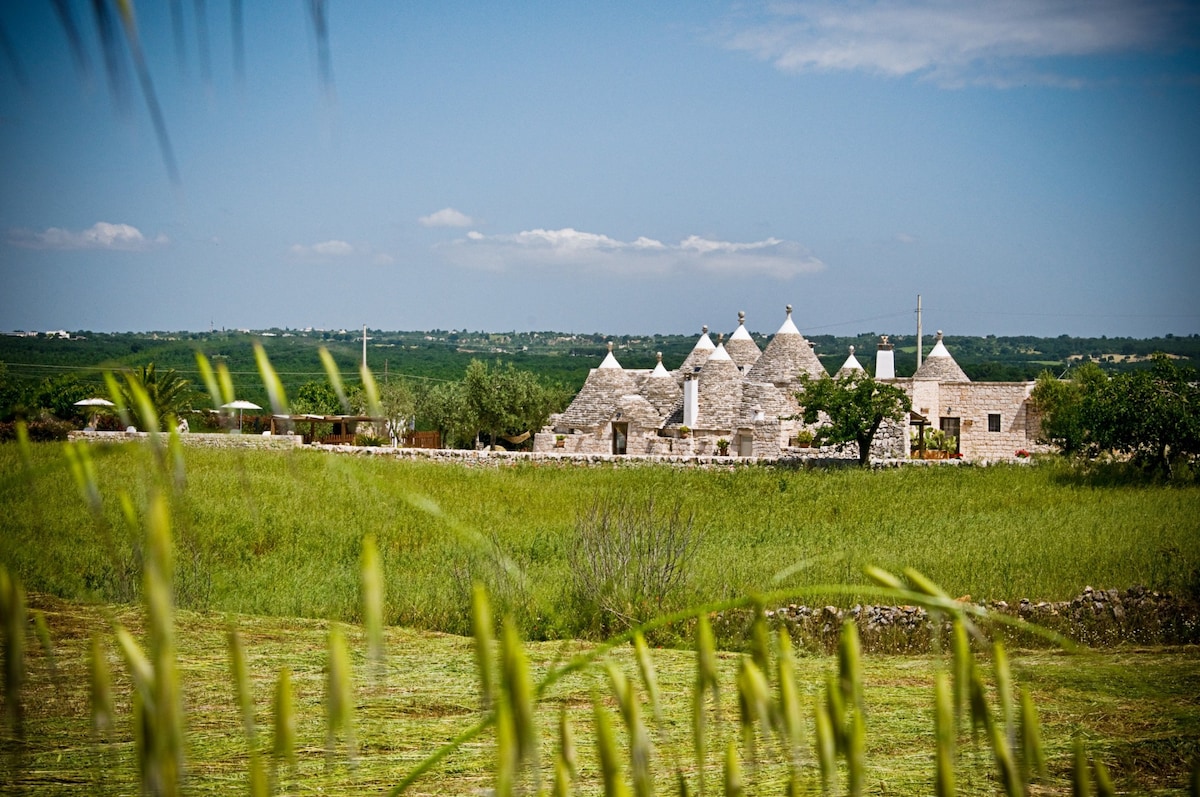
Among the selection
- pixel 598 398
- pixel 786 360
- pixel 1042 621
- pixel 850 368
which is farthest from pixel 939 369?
pixel 1042 621

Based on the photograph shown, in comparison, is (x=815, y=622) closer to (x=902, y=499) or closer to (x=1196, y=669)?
(x=1196, y=669)

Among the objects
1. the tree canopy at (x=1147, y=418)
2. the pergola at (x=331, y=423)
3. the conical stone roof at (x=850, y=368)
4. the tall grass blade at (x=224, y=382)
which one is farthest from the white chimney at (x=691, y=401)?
the tall grass blade at (x=224, y=382)

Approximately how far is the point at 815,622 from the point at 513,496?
10688 millimetres

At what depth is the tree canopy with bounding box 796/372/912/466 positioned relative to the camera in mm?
25438

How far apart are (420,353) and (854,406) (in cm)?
1258

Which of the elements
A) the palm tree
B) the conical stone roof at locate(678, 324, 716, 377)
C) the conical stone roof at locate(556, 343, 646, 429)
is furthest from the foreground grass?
the conical stone roof at locate(678, 324, 716, 377)

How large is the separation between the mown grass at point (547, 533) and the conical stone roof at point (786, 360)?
7.32 m

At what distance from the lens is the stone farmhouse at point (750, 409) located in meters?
28.8

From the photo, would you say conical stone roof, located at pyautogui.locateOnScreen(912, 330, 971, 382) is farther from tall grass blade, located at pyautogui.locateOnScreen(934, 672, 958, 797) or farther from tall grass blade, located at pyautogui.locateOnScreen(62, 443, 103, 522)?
tall grass blade, located at pyautogui.locateOnScreen(62, 443, 103, 522)

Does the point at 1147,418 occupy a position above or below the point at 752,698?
below

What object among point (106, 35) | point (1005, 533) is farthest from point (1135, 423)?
point (106, 35)

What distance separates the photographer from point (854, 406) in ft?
84.4

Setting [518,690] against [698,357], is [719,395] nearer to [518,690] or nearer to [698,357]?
[698,357]

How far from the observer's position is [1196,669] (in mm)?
6027
